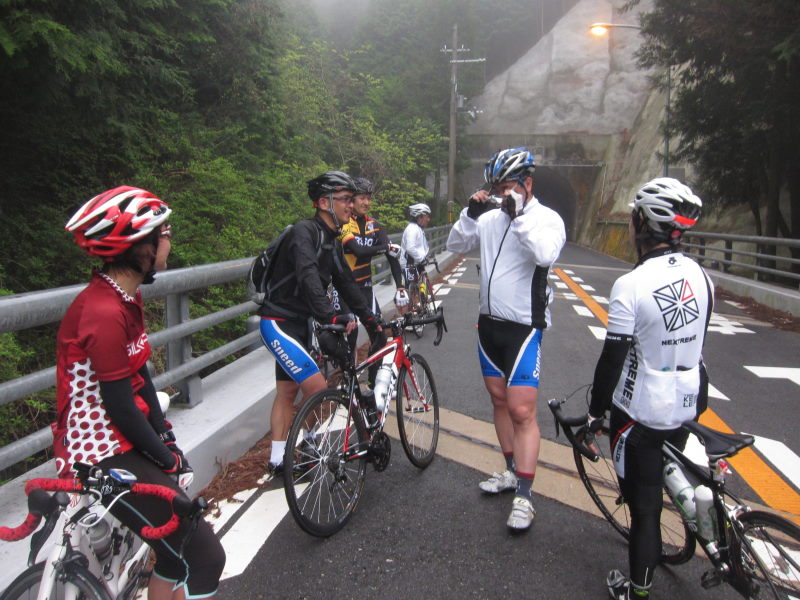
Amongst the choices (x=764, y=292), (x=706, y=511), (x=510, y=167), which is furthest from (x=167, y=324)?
(x=764, y=292)

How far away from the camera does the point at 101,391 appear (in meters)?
1.80

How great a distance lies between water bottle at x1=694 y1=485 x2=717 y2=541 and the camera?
2375 mm

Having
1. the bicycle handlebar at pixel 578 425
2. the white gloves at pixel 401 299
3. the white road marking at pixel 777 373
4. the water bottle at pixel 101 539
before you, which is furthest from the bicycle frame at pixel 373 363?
the white road marking at pixel 777 373

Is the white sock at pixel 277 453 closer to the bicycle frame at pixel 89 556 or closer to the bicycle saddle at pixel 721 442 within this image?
the bicycle frame at pixel 89 556

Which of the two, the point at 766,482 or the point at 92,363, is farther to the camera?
the point at 766,482

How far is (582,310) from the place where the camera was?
1109cm

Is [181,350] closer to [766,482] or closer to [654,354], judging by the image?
[654,354]

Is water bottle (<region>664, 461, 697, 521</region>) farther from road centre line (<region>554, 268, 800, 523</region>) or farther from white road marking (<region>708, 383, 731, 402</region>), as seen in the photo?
white road marking (<region>708, 383, 731, 402</region>)

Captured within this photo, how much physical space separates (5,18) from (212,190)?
4055 millimetres

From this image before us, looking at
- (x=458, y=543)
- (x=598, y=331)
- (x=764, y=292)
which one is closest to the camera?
(x=458, y=543)

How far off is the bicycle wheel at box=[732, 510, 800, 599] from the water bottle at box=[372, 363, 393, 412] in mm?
2004

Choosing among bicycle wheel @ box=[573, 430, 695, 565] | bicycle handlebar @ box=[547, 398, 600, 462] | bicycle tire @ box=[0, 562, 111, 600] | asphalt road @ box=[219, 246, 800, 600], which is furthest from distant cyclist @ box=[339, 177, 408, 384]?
bicycle tire @ box=[0, 562, 111, 600]

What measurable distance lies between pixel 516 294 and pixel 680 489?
1386 mm

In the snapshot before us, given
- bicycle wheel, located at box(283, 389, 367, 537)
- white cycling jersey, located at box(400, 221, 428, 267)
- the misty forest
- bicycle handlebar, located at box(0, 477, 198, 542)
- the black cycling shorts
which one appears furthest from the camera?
white cycling jersey, located at box(400, 221, 428, 267)
